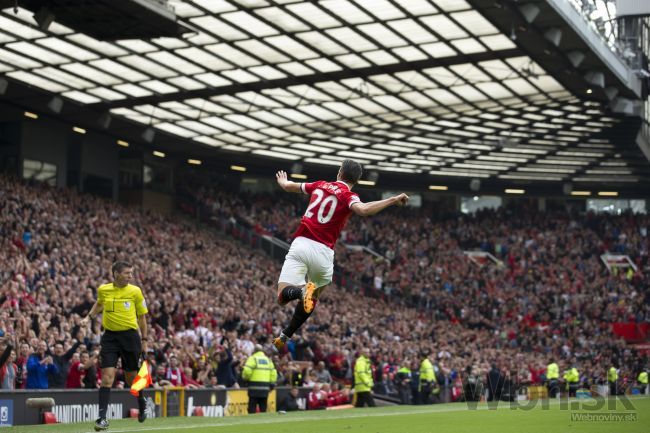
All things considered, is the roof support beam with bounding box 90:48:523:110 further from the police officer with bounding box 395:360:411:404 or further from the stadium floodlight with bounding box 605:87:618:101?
the police officer with bounding box 395:360:411:404

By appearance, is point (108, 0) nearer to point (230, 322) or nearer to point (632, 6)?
point (230, 322)

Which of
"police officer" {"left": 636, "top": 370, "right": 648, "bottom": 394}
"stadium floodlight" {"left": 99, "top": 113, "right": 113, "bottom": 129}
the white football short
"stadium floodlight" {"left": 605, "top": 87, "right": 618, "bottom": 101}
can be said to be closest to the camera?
the white football short

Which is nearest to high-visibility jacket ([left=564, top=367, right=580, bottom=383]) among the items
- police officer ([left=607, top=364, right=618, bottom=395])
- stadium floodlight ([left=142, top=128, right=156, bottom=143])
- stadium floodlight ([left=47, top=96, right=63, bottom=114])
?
police officer ([left=607, top=364, right=618, bottom=395])

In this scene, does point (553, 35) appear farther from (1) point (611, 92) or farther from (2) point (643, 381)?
(2) point (643, 381)

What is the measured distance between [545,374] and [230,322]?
1446cm

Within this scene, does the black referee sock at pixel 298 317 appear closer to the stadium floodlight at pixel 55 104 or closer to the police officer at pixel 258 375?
the police officer at pixel 258 375

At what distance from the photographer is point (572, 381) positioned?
38.0 m

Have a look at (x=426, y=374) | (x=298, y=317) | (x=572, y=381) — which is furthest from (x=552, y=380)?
(x=298, y=317)

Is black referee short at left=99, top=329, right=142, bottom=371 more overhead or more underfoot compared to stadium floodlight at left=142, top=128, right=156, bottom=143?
more underfoot

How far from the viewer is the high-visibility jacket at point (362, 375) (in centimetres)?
2633

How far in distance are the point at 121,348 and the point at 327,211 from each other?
4.13 meters

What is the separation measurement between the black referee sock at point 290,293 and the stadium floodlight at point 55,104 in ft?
96.4

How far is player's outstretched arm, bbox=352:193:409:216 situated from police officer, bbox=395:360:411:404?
21562 millimetres

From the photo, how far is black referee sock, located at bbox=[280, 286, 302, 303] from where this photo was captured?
10688 mm
